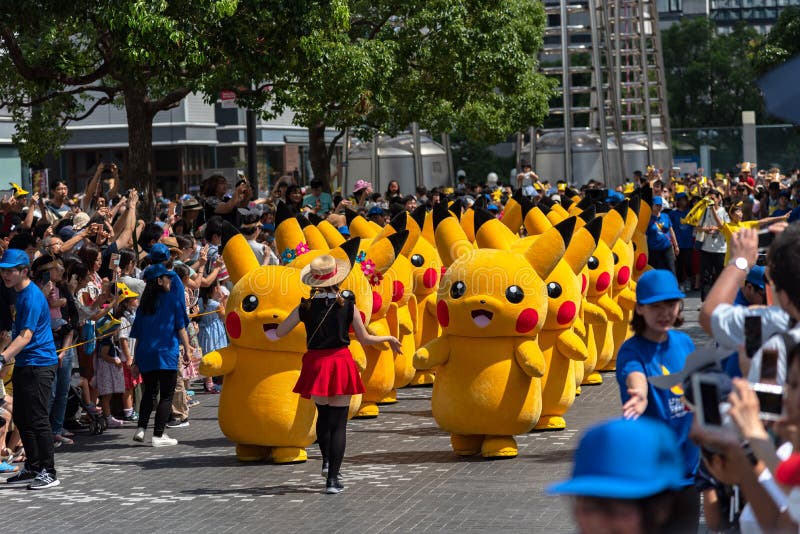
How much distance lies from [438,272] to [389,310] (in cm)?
123

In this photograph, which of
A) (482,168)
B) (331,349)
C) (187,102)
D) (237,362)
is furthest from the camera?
(482,168)

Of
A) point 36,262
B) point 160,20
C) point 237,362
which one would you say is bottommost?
point 237,362

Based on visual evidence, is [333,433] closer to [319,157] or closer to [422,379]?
[422,379]

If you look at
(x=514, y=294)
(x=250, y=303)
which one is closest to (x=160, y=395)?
(x=250, y=303)

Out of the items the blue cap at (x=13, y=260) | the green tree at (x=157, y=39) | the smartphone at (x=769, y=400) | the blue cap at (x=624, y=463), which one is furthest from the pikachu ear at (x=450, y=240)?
the blue cap at (x=624, y=463)

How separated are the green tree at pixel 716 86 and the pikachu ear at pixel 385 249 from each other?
211 feet

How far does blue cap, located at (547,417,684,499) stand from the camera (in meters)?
3.15

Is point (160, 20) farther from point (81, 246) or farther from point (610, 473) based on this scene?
point (610, 473)

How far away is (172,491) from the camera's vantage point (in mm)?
10203

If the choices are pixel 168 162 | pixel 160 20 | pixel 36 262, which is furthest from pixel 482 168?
pixel 36 262

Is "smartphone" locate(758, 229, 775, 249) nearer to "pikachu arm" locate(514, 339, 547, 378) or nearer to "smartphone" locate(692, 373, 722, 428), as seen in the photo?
"smartphone" locate(692, 373, 722, 428)

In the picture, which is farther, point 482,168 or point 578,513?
point 482,168

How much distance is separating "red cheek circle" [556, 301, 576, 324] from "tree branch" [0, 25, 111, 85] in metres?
8.03

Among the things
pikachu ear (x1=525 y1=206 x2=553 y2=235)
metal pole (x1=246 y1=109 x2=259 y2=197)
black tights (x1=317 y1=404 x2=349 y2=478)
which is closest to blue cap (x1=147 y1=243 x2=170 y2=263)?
black tights (x1=317 y1=404 x2=349 y2=478)
